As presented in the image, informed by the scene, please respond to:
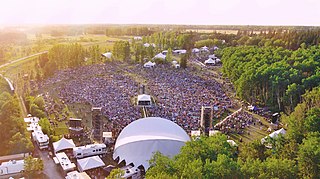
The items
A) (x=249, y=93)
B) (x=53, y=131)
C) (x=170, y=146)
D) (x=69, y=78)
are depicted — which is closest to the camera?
(x=170, y=146)

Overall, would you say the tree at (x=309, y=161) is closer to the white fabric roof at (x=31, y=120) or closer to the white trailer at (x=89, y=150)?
the white trailer at (x=89, y=150)

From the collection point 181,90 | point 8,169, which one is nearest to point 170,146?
point 8,169

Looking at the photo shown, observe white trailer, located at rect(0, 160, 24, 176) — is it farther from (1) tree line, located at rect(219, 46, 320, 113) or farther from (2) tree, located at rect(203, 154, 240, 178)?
(1) tree line, located at rect(219, 46, 320, 113)

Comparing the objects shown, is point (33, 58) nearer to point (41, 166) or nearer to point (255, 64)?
point (255, 64)

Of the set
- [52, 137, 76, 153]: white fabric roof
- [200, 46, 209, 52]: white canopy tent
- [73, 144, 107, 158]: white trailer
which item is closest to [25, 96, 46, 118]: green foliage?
[52, 137, 76, 153]: white fabric roof

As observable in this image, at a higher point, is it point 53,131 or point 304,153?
point 304,153

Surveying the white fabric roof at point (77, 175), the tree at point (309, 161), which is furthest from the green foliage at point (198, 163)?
the white fabric roof at point (77, 175)
